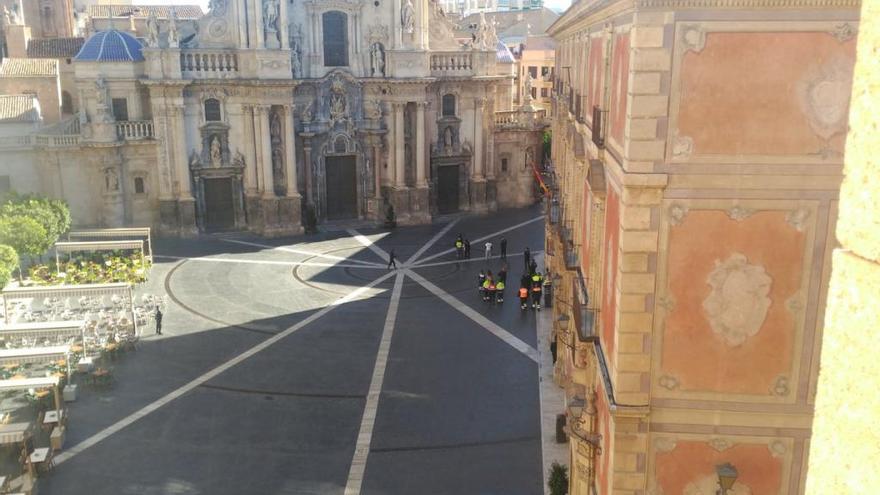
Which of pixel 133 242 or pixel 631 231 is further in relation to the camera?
pixel 133 242

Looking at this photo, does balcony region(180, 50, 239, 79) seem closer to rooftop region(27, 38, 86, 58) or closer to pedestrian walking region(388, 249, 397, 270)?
pedestrian walking region(388, 249, 397, 270)

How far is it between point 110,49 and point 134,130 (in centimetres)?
509

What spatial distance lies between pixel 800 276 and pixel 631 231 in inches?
104

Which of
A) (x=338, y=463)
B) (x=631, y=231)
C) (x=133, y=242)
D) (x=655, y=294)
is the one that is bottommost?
(x=338, y=463)

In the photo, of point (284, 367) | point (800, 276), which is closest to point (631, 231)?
point (800, 276)

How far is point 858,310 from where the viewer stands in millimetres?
3547

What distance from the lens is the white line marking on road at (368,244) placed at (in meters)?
46.6

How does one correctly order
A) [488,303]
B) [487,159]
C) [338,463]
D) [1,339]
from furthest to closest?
Answer: [487,159] → [488,303] → [1,339] → [338,463]

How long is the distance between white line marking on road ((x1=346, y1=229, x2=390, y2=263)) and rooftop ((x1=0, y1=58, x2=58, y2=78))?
90.0 ft

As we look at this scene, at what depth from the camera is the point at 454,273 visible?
42781mm

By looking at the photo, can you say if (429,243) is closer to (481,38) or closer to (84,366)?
(481,38)

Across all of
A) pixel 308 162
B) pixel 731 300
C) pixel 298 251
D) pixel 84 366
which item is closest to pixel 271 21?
pixel 308 162

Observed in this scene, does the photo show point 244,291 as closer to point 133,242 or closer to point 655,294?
point 133,242

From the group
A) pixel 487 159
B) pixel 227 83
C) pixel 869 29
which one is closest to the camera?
pixel 869 29
